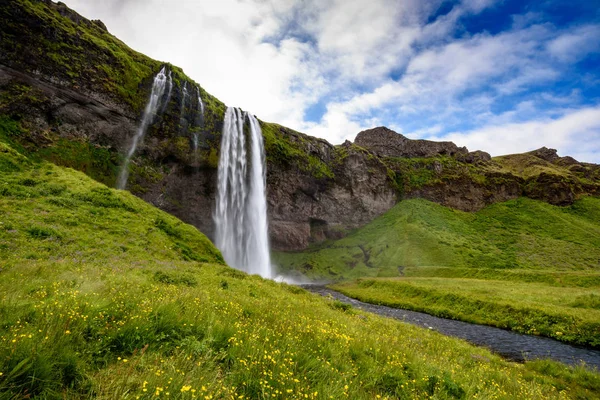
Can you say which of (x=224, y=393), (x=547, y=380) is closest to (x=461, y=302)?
(x=547, y=380)

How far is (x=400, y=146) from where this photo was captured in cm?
14400

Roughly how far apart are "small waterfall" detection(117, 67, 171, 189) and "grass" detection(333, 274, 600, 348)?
4432 cm

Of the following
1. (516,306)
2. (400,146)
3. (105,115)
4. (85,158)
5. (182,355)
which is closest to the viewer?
(182,355)

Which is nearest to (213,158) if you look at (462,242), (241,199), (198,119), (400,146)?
(198,119)

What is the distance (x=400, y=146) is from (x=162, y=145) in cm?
11818

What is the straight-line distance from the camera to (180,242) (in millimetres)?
28875

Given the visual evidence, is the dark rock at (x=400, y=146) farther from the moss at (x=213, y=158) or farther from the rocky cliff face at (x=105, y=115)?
the moss at (x=213, y=158)

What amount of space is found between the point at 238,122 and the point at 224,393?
7007 cm

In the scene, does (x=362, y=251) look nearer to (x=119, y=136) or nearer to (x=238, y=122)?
(x=238, y=122)

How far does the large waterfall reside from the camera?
61.3m

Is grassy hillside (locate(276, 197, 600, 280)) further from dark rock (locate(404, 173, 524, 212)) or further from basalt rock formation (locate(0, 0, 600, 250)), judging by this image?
basalt rock formation (locate(0, 0, 600, 250))

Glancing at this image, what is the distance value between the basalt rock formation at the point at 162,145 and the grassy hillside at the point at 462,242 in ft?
21.6

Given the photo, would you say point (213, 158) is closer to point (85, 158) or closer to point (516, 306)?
point (85, 158)

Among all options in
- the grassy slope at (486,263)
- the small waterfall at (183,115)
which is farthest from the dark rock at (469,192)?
the small waterfall at (183,115)
